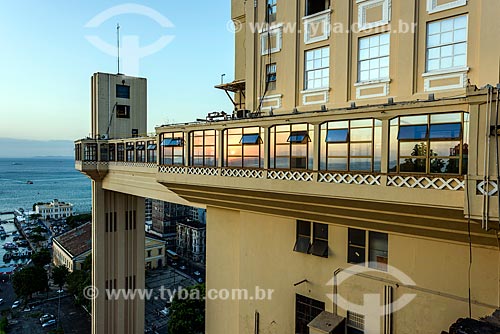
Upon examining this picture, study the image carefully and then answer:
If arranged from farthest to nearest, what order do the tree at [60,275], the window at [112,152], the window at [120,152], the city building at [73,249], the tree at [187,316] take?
the city building at [73,249], the tree at [60,275], the tree at [187,316], the window at [112,152], the window at [120,152]

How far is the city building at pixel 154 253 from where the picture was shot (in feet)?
189

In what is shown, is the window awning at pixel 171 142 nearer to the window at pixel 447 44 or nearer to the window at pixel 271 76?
the window at pixel 271 76

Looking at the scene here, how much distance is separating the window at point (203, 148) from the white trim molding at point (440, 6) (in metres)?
7.94

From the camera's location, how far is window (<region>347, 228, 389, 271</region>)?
9844 mm

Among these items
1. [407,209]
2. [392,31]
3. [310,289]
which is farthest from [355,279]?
[392,31]

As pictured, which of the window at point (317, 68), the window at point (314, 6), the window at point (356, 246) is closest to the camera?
the window at point (356, 246)

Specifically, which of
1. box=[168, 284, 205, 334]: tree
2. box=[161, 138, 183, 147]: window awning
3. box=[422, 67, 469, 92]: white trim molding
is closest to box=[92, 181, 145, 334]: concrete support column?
box=[168, 284, 205, 334]: tree

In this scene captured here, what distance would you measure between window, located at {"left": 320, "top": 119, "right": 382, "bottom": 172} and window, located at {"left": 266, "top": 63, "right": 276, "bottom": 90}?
422 centimetres

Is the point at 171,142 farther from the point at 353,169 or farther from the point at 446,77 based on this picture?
the point at 446,77

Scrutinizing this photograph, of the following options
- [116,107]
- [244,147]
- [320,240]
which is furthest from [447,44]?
[116,107]

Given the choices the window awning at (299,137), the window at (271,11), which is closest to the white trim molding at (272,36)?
the window at (271,11)

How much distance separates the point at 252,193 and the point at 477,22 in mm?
8051

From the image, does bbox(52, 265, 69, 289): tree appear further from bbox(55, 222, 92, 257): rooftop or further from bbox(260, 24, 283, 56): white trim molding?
bbox(260, 24, 283, 56): white trim molding

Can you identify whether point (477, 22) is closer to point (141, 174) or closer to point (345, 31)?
point (345, 31)
